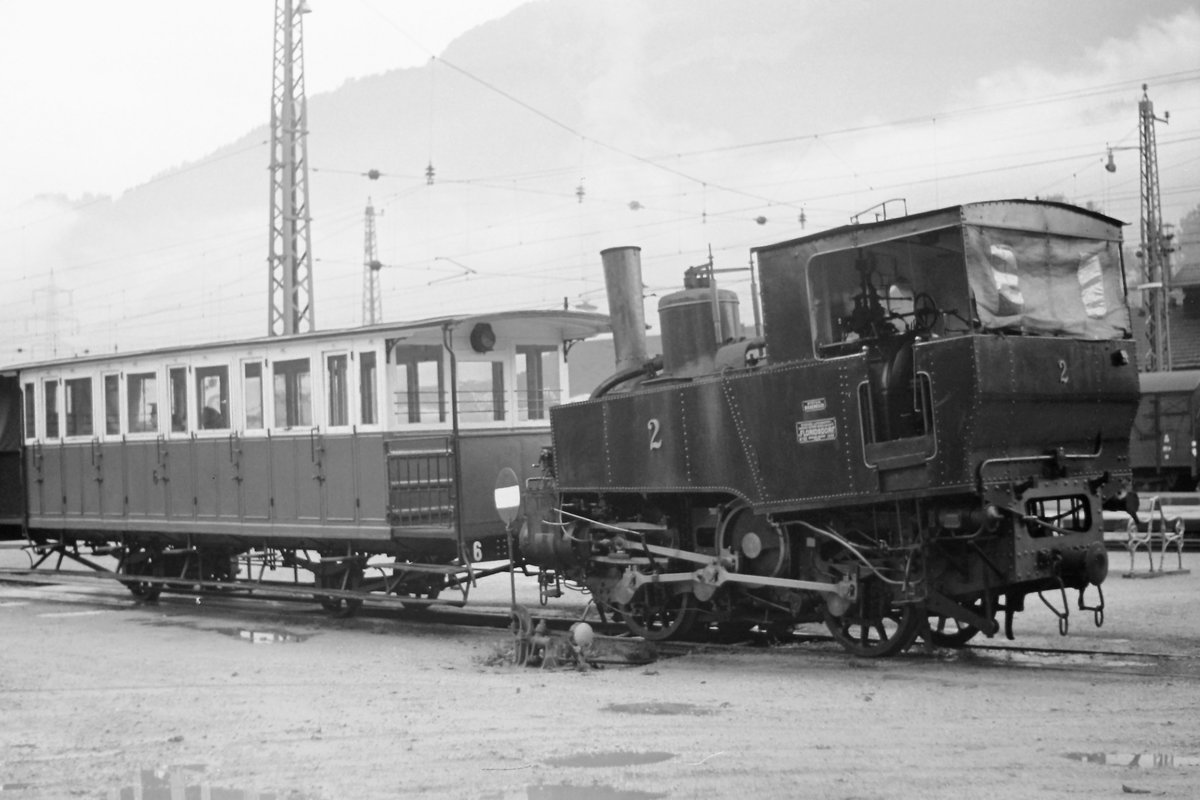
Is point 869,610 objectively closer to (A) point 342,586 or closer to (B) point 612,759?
(B) point 612,759

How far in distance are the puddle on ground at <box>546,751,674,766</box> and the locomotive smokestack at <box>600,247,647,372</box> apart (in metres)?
5.03

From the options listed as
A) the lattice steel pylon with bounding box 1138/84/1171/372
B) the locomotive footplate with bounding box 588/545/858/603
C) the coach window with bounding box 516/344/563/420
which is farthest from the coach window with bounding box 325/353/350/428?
the lattice steel pylon with bounding box 1138/84/1171/372

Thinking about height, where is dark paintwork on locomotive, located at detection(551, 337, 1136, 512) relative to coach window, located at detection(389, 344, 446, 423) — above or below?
below

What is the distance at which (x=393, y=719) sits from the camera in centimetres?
769

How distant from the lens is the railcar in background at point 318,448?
40.1 ft

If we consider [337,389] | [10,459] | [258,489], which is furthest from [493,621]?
[10,459]

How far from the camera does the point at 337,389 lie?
1277 centimetres

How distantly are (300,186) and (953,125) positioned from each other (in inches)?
1378

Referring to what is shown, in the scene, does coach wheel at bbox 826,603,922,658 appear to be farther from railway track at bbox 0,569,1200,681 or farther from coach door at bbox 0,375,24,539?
coach door at bbox 0,375,24,539

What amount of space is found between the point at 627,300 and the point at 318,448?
3.81 metres

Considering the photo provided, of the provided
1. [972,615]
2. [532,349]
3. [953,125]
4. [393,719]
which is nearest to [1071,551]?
[972,615]

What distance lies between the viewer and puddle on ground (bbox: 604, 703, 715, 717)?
766 cm

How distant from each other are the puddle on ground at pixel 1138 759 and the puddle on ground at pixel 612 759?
6.68 feet

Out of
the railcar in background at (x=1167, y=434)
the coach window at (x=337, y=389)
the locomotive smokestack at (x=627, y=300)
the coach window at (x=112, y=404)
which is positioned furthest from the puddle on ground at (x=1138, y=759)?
the railcar in background at (x=1167, y=434)
